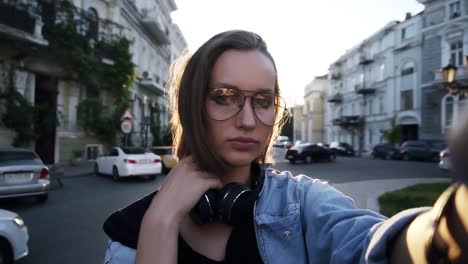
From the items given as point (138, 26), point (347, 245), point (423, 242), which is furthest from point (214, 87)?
point (138, 26)

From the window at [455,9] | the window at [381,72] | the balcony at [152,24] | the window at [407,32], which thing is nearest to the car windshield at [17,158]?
the balcony at [152,24]

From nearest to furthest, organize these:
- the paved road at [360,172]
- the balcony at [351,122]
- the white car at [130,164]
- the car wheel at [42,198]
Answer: the car wheel at [42,198], the white car at [130,164], the paved road at [360,172], the balcony at [351,122]

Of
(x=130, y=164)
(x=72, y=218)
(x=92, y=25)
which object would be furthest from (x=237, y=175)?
(x=92, y=25)

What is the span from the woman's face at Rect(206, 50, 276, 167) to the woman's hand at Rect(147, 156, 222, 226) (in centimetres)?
12

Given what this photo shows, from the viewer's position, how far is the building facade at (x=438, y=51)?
24844 millimetres

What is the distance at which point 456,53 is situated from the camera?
25.3 metres

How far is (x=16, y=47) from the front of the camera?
43.3 feet

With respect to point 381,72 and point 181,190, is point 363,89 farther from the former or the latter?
point 181,190

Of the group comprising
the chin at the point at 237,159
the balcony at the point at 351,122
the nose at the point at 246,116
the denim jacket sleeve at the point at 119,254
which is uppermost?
the balcony at the point at 351,122

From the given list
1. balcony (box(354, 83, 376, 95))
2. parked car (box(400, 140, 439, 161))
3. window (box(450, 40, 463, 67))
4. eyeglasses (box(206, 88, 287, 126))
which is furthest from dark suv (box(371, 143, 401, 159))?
eyeglasses (box(206, 88, 287, 126))

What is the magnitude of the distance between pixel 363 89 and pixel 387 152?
39.1 ft

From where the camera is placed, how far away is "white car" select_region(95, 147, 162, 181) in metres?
11.6

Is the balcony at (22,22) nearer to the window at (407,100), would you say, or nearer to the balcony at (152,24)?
the balcony at (152,24)

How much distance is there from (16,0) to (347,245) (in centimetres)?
1568
